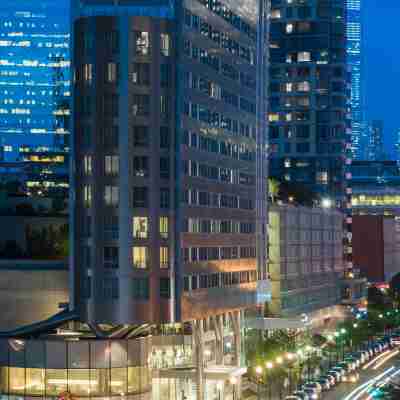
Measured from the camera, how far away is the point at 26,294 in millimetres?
99938

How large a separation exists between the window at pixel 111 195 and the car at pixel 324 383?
34332 millimetres

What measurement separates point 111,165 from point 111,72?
706 centimetres

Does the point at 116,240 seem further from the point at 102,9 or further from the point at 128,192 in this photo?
the point at 102,9

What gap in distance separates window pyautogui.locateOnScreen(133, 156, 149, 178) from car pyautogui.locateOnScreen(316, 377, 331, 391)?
112 ft

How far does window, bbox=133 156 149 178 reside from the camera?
3590 inches

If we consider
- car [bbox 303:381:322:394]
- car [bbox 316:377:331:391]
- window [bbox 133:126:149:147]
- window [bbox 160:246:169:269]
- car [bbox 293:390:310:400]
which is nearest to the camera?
window [bbox 133:126:149:147]

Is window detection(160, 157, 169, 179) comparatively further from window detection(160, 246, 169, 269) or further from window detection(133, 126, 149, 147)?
window detection(160, 246, 169, 269)

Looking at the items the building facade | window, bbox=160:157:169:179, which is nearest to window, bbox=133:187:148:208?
window, bbox=160:157:169:179

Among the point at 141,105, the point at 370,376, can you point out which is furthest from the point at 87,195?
the point at 370,376

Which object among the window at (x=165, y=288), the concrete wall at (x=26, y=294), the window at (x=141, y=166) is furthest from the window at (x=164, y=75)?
the concrete wall at (x=26, y=294)

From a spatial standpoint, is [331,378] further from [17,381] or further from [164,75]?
[164,75]

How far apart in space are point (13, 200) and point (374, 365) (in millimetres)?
48584

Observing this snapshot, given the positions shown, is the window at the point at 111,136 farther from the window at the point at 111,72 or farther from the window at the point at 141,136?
the window at the point at 111,72

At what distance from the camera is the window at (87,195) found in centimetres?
9169
